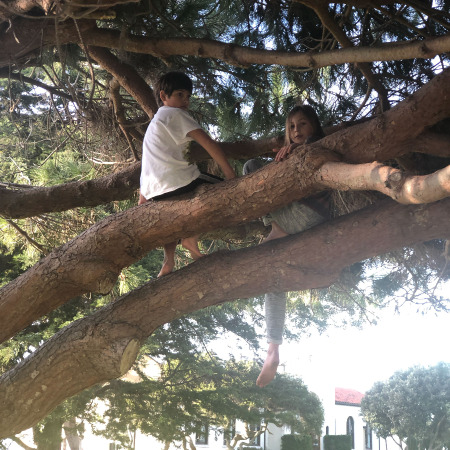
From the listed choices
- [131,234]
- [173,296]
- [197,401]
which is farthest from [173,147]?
[197,401]

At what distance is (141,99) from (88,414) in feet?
17.5

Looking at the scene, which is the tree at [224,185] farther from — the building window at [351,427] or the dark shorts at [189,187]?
the building window at [351,427]

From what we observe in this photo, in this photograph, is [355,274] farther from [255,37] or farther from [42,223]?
[42,223]

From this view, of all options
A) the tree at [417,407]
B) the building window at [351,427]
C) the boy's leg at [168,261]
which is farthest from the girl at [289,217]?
the building window at [351,427]

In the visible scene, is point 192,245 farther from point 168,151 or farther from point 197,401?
point 197,401

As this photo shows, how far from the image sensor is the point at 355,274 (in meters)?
4.09

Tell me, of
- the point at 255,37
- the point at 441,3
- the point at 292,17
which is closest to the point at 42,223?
the point at 255,37

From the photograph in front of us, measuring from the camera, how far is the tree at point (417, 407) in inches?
600

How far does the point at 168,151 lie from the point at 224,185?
0.36m

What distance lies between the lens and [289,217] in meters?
2.81

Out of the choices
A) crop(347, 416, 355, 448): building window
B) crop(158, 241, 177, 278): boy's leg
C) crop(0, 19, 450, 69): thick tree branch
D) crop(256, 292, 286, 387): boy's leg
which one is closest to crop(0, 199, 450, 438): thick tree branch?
crop(158, 241, 177, 278): boy's leg

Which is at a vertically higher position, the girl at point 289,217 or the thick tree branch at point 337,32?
the thick tree branch at point 337,32

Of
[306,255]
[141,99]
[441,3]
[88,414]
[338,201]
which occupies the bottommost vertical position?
[88,414]

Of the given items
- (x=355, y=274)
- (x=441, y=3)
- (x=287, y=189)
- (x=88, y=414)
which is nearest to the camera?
(x=287, y=189)
